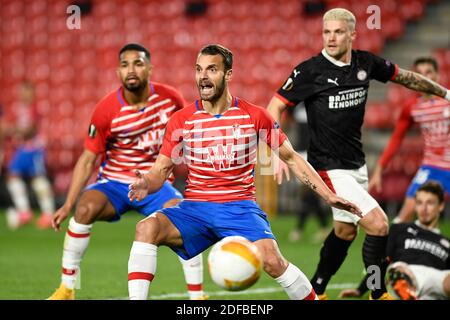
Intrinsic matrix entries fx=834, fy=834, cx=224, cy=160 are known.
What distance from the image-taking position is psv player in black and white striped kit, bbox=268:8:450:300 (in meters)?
6.62

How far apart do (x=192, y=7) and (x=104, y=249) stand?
8.69 meters

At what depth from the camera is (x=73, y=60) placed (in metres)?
18.1

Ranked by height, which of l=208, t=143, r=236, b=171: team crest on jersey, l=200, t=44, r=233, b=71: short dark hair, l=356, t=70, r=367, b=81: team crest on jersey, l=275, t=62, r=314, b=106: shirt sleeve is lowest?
l=208, t=143, r=236, b=171: team crest on jersey

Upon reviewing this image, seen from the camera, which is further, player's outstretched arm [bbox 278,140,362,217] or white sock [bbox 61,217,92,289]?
white sock [bbox 61,217,92,289]

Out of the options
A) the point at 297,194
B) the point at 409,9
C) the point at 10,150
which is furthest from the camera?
the point at 409,9

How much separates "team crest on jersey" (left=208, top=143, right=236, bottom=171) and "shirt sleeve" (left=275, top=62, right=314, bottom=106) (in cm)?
108

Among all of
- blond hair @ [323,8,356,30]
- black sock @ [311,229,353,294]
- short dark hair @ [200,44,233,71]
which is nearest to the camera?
short dark hair @ [200,44,233,71]

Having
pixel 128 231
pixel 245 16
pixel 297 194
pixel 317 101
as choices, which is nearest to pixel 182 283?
pixel 317 101

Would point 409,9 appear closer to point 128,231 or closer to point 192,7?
point 192,7

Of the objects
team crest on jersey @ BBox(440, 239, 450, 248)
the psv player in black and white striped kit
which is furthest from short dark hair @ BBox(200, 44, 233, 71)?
team crest on jersey @ BBox(440, 239, 450, 248)

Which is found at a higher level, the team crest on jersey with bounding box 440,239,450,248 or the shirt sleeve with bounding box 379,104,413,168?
the shirt sleeve with bounding box 379,104,413,168

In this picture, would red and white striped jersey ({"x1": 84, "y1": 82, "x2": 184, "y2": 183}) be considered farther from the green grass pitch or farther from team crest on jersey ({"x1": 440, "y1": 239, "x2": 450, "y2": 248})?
team crest on jersey ({"x1": 440, "y1": 239, "x2": 450, "y2": 248})

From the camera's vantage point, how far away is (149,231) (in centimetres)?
548
